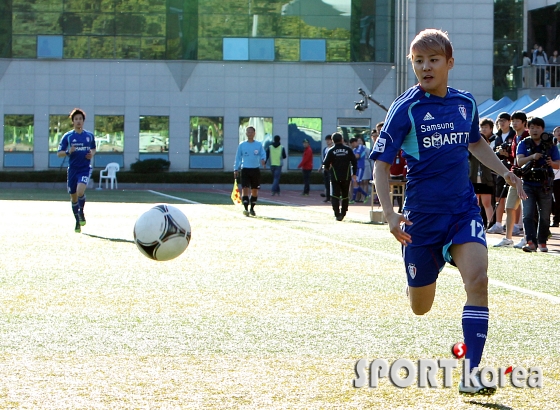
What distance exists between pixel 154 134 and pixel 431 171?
45613 millimetres

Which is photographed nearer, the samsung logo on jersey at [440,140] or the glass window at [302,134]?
the samsung logo on jersey at [440,140]

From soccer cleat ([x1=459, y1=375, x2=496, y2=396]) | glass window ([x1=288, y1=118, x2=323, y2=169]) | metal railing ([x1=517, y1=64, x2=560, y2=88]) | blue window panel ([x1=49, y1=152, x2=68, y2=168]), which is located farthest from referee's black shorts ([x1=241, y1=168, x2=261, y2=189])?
blue window panel ([x1=49, y1=152, x2=68, y2=168])

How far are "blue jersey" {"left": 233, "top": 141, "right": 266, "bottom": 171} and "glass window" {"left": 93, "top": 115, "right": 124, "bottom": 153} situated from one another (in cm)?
2739

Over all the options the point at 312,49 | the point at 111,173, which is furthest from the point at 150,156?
the point at 312,49

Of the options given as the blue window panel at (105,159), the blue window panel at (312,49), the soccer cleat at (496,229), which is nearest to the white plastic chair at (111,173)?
the blue window panel at (105,159)

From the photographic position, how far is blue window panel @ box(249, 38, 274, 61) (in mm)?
50781

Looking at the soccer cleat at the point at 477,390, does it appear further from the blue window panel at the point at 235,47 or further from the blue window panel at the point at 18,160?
the blue window panel at the point at 18,160

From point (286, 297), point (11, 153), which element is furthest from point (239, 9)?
point (286, 297)

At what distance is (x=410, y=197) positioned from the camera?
20.4 ft

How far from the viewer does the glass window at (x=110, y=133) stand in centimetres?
5088

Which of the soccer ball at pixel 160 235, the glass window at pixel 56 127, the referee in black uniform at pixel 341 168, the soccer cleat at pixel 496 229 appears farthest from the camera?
the glass window at pixel 56 127

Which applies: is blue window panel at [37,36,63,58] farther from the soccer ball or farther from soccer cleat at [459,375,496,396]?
soccer cleat at [459,375,496,396]

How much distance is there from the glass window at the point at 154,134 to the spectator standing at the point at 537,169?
3717cm

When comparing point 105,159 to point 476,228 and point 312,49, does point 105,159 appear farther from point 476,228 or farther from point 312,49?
point 476,228
